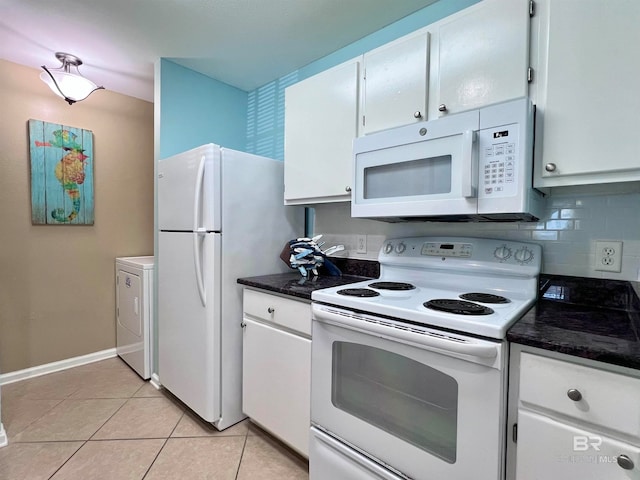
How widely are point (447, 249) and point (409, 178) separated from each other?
432 mm

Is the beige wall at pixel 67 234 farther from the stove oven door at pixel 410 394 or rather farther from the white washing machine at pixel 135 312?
the stove oven door at pixel 410 394

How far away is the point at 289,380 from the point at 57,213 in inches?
95.3

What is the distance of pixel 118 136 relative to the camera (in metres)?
2.89

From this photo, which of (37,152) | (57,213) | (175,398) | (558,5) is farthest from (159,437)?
(558,5)

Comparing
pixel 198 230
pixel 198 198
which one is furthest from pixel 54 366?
pixel 198 198

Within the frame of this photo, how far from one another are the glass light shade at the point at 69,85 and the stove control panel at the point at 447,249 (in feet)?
8.12

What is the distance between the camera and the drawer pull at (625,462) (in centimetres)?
74

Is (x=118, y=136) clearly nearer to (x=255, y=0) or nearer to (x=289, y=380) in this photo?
(x=255, y=0)

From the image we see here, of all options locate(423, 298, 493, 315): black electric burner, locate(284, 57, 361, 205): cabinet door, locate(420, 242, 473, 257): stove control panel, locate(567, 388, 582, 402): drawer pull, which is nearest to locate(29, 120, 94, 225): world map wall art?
locate(284, 57, 361, 205): cabinet door

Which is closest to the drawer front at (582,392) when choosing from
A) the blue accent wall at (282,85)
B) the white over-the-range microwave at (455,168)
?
the white over-the-range microwave at (455,168)

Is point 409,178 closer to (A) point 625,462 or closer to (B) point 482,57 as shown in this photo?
(B) point 482,57

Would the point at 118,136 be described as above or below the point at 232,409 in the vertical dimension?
above

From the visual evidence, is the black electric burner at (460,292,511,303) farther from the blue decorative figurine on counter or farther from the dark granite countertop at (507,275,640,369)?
the blue decorative figurine on counter

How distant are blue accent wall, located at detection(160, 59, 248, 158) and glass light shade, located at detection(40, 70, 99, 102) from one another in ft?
1.59
